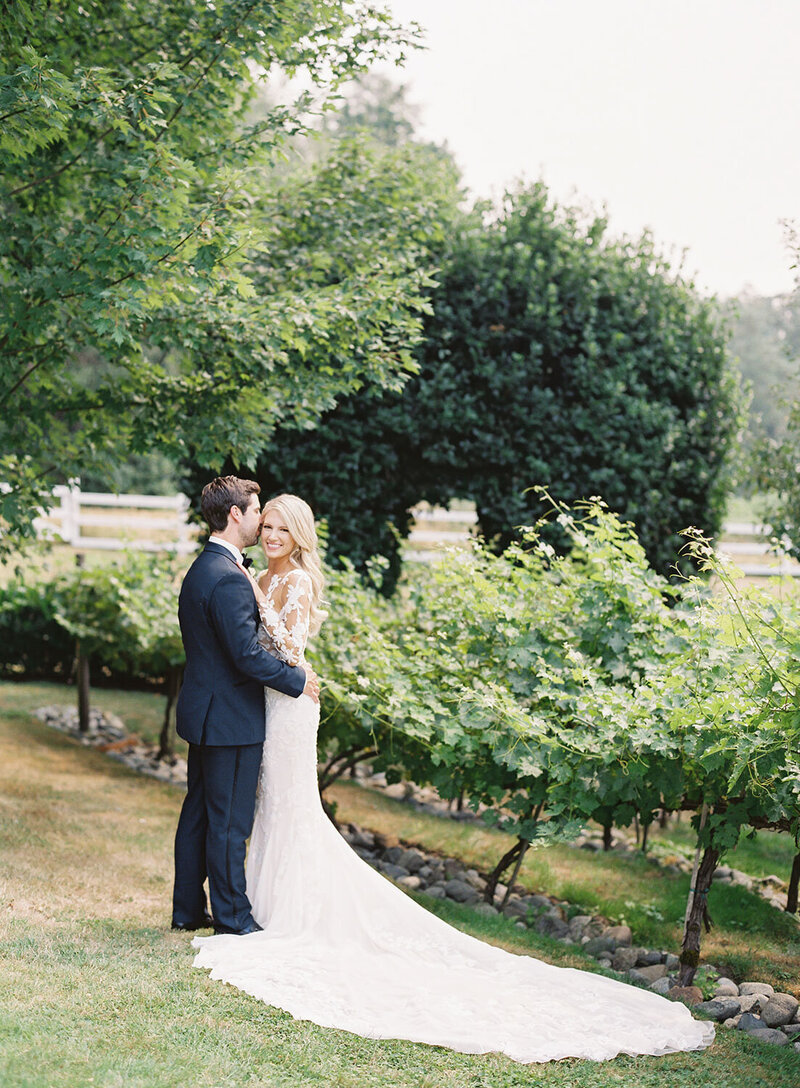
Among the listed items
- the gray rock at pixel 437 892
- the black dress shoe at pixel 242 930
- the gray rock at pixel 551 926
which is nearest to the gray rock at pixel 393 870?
the gray rock at pixel 437 892

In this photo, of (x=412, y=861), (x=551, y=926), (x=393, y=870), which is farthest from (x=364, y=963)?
(x=412, y=861)

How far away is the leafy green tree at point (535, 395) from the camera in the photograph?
954 cm

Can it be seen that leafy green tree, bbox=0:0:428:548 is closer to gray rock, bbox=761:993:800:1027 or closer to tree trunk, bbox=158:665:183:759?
tree trunk, bbox=158:665:183:759

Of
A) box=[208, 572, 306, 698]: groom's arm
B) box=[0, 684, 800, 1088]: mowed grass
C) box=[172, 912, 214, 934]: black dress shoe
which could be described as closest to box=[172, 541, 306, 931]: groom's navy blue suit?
box=[208, 572, 306, 698]: groom's arm

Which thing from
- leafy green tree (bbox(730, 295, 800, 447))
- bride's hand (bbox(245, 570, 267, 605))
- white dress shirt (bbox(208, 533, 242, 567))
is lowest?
bride's hand (bbox(245, 570, 267, 605))

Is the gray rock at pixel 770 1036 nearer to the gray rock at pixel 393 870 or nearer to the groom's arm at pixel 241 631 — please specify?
the groom's arm at pixel 241 631

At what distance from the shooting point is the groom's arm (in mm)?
4598

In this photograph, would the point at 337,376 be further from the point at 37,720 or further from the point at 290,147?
the point at 37,720

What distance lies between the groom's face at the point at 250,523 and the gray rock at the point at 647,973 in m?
2.93

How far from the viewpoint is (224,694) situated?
473cm

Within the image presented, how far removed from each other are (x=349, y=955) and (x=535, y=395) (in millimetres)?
6092

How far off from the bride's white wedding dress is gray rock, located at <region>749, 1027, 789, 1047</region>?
308 mm

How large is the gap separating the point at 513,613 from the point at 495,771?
89cm

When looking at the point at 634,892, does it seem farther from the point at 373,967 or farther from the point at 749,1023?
the point at 373,967
